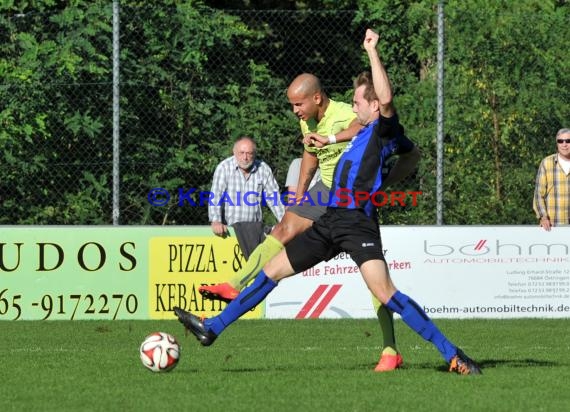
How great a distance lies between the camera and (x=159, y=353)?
8688mm

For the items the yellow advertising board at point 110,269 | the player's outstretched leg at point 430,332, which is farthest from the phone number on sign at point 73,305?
the player's outstretched leg at point 430,332

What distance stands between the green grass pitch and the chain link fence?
79.7 inches

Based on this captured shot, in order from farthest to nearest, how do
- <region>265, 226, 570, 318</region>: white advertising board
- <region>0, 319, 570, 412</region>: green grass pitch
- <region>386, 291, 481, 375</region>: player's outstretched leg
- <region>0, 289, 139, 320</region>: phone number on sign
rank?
<region>265, 226, 570, 318</region>: white advertising board < <region>0, 289, 139, 320</region>: phone number on sign < <region>386, 291, 481, 375</region>: player's outstretched leg < <region>0, 319, 570, 412</region>: green grass pitch

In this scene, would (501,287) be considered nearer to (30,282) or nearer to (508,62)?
(508,62)

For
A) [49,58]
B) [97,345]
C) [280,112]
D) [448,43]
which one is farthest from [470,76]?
[97,345]

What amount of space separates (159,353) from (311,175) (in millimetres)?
2342

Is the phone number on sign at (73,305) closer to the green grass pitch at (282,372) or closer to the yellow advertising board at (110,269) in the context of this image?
the yellow advertising board at (110,269)

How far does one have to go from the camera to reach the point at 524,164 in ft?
49.8

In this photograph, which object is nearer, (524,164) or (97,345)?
(97,345)

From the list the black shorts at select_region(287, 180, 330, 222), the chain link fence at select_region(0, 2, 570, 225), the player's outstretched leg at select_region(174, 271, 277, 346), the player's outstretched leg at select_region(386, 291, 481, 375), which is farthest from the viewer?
the chain link fence at select_region(0, 2, 570, 225)

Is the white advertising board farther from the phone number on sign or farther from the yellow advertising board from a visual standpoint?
the phone number on sign

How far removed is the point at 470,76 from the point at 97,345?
5.86m

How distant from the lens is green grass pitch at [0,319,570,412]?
7.44 meters

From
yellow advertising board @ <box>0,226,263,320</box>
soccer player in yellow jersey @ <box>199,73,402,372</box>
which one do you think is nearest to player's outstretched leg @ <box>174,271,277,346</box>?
soccer player in yellow jersey @ <box>199,73,402,372</box>
